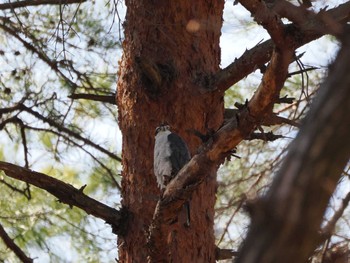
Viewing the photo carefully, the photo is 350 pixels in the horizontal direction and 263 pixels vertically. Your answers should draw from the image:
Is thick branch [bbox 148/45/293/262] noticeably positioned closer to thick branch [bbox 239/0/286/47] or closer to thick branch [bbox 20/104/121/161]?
thick branch [bbox 239/0/286/47]

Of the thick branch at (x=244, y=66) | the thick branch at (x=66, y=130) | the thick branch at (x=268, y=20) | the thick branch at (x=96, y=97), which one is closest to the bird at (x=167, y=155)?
the thick branch at (x=244, y=66)

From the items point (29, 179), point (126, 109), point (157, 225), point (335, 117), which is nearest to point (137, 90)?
point (126, 109)

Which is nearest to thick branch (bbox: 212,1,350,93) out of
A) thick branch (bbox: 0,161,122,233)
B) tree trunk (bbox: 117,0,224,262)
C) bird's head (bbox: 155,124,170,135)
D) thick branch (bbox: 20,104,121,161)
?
tree trunk (bbox: 117,0,224,262)

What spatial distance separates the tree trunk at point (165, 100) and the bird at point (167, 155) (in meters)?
0.11

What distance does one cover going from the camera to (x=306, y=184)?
118 cm

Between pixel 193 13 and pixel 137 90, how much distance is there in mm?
503

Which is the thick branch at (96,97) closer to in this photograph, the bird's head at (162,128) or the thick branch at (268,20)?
the bird's head at (162,128)

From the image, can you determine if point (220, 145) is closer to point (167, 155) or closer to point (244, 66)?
point (167, 155)

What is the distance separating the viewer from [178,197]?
276 cm

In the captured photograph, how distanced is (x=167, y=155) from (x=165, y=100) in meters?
0.43

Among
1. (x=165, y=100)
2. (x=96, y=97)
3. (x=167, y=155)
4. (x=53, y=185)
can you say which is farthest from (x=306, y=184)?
(x=96, y=97)

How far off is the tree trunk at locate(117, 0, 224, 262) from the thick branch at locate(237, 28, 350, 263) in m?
2.14

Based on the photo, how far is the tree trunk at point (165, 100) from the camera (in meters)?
3.46

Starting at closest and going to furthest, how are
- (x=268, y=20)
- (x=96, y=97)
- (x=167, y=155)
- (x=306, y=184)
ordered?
(x=306, y=184) < (x=268, y=20) < (x=167, y=155) < (x=96, y=97)
